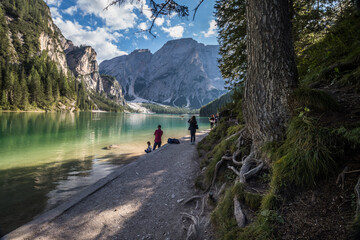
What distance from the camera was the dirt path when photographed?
4031mm

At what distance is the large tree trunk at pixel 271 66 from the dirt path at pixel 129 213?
2.95 m

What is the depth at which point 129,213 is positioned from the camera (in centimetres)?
481

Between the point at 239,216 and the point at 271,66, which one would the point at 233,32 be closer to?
the point at 271,66

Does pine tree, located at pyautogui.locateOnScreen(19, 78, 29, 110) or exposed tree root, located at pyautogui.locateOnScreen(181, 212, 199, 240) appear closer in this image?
exposed tree root, located at pyautogui.locateOnScreen(181, 212, 199, 240)


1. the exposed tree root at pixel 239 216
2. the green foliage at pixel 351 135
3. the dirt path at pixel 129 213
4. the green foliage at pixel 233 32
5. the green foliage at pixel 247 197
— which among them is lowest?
the dirt path at pixel 129 213

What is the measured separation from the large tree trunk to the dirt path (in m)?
2.95

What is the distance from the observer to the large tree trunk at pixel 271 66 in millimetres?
3434

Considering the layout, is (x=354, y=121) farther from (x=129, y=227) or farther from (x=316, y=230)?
(x=129, y=227)

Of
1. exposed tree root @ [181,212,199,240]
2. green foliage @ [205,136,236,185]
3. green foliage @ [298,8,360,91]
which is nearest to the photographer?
exposed tree root @ [181,212,199,240]

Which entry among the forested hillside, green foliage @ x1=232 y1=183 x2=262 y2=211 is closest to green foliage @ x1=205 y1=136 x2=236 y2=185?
the forested hillside

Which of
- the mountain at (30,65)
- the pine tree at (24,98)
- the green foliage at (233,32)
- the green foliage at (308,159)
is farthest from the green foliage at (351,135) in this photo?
the pine tree at (24,98)

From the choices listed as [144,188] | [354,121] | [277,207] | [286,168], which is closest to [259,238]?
[277,207]

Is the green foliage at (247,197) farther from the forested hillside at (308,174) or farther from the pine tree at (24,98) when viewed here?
the pine tree at (24,98)

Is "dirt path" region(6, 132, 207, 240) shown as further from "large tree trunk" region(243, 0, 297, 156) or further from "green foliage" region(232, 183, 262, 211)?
"large tree trunk" region(243, 0, 297, 156)
